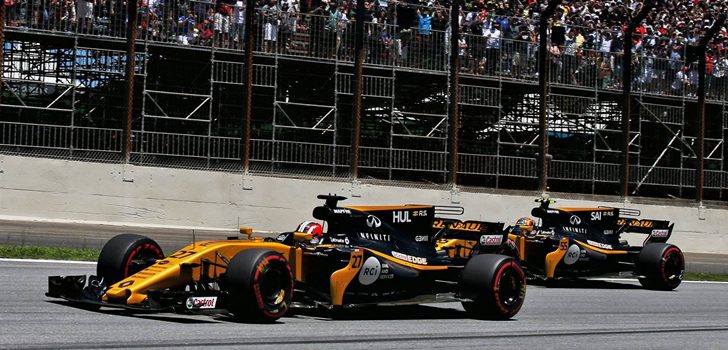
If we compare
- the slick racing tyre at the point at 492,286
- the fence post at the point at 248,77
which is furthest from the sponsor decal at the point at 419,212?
the fence post at the point at 248,77

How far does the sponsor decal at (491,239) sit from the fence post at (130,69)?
10.6m

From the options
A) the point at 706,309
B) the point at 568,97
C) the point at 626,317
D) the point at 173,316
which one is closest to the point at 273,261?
the point at 173,316

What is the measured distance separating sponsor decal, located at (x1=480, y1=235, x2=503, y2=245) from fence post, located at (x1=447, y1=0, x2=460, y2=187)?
11.9m

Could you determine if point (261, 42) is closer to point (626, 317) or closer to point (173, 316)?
point (626, 317)

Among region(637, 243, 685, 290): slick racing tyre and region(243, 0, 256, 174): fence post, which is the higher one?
region(243, 0, 256, 174): fence post

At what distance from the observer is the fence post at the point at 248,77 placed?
77.8 feet

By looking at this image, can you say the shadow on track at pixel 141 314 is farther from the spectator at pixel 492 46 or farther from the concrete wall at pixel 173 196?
the spectator at pixel 492 46

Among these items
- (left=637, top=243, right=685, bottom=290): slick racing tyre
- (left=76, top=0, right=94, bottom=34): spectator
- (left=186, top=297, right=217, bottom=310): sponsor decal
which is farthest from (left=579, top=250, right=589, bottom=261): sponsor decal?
(left=76, top=0, right=94, bottom=34): spectator

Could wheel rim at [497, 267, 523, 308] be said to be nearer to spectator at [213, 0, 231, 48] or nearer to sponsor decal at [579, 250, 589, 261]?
sponsor decal at [579, 250, 589, 261]

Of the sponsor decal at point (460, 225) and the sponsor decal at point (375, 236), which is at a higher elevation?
the sponsor decal at point (460, 225)

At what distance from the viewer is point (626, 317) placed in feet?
46.2

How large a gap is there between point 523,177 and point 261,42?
724 cm

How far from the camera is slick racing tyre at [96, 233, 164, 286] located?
37.0ft

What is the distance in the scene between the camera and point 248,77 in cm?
2370
